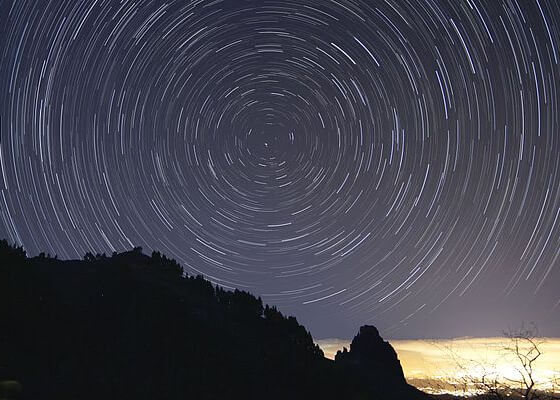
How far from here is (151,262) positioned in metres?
68.2

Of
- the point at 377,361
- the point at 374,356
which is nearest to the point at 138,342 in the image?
the point at 377,361

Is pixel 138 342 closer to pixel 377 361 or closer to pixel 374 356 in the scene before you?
pixel 377 361

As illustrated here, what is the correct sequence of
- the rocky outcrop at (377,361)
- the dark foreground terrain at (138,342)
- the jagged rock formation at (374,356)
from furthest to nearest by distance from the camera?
the jagged rock formation at (374,356) < the rocky outcrop at (377,361) < the dark foreground terrain at (138,342)

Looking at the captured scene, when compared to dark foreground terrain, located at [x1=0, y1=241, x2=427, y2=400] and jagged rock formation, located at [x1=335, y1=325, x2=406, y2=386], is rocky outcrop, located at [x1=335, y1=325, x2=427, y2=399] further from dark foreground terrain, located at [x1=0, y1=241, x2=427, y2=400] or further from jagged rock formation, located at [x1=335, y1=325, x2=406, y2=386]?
dark foreground terrain, located at [x1=0, y1=241, x2=427, y2=400]

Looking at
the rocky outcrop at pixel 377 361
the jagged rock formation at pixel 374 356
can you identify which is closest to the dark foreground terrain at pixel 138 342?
the rocky outcrop at pixel 377 361

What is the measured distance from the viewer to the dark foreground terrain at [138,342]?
3092 centimetres

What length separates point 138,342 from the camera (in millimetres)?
38219

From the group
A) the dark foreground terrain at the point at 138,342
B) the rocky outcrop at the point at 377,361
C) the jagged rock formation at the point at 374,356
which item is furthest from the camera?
the jagged rock formation at the point at 374,356

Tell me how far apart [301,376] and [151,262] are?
117 feet

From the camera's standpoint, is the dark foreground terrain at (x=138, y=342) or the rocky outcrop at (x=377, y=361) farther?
the rocky outcrop at (x=377, y=361)

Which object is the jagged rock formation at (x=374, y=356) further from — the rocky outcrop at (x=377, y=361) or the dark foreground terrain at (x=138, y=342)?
the dark foreground terrain at (x=138, y=342)

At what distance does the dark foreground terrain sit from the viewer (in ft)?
101

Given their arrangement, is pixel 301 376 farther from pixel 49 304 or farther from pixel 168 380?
pixel 49 304

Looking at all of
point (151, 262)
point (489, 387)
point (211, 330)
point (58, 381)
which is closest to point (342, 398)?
point (211, 330)
